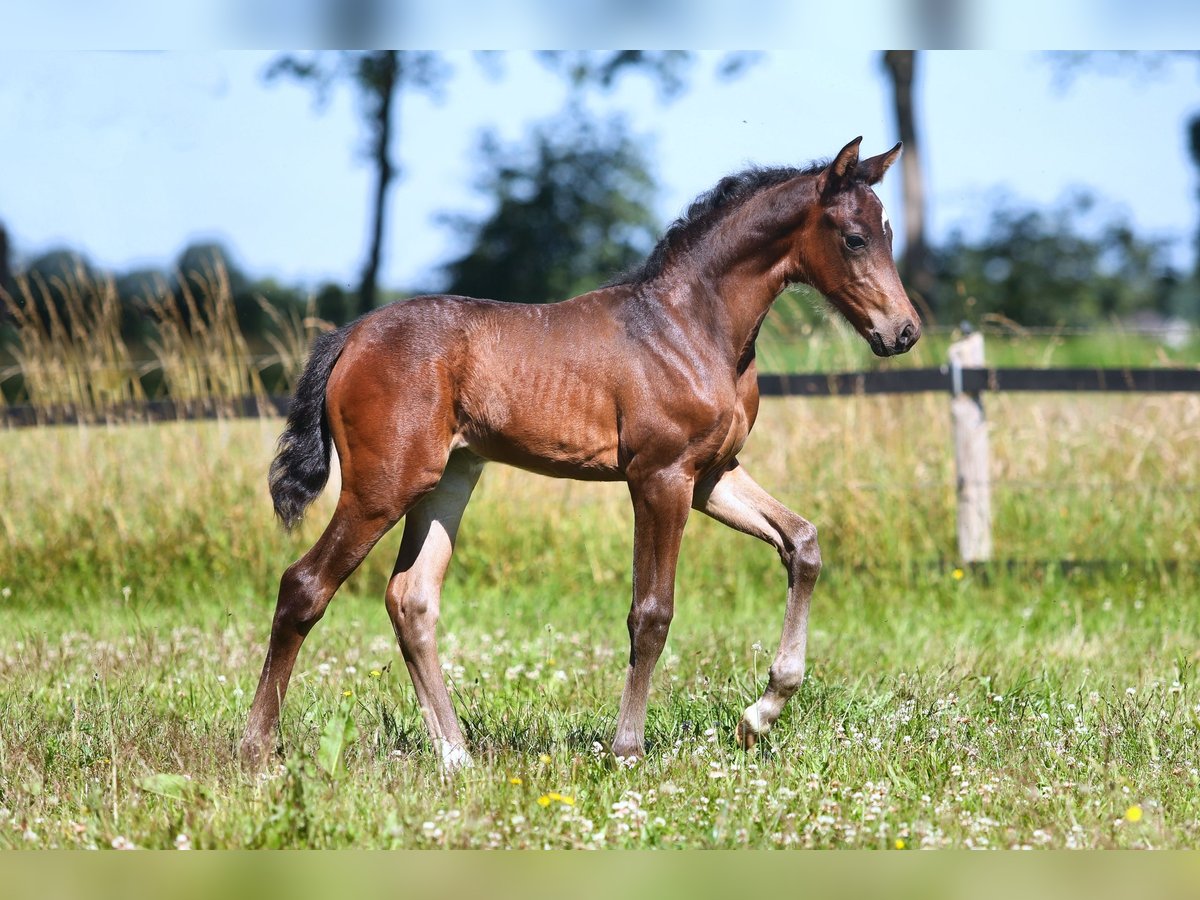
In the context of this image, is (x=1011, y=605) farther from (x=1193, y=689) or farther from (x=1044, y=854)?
(x=1044, y=854)

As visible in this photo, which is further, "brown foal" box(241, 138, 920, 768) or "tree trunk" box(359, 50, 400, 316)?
"tree trunk" box(359, 50, 400, 316)

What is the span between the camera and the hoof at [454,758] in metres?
4.38

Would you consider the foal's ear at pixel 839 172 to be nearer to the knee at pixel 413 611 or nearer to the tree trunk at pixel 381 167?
the knee at pixel 413 611

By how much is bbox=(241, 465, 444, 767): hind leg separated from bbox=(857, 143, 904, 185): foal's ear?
194cm

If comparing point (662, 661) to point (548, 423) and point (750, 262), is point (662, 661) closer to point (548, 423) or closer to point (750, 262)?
point (548, 423)

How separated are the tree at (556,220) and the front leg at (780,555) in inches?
840

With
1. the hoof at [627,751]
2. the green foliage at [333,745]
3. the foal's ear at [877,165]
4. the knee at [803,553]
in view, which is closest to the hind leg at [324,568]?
the green foliage at [333,745]

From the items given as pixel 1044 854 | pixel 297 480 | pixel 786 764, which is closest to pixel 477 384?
pixel 297 480

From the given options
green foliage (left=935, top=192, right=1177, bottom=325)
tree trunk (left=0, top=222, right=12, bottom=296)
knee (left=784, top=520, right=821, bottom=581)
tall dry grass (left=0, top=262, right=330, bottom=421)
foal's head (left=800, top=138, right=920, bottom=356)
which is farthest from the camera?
green foliage (left=935, top=192, right=1177, bottom=325)

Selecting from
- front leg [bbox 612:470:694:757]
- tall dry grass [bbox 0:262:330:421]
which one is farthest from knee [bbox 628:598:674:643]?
tall dry grass [bbox 0:262:330:421]

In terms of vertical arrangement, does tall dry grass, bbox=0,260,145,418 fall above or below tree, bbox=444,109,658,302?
below

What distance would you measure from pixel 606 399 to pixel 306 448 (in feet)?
3.80

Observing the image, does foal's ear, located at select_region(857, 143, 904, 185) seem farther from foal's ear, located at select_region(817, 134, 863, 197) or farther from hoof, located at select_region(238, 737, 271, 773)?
hoof, located at select_region(238, 737, 271, 773)

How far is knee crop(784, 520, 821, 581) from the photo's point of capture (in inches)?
186
